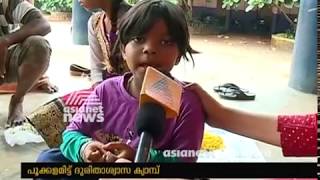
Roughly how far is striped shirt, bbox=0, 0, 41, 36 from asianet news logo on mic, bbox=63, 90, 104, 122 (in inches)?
6.9

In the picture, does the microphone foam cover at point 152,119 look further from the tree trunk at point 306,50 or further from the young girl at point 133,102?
the tree trunk at point 306,50

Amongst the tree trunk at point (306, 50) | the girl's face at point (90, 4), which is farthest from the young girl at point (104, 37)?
the tree trunk at point (306, 50)

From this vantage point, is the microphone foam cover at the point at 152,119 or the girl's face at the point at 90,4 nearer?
the microphone foam cover at the point at 152,119

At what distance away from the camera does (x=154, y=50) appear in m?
0.94

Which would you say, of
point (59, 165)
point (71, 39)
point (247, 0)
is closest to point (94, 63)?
point (71, 39)

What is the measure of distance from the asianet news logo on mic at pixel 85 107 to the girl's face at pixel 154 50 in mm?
93

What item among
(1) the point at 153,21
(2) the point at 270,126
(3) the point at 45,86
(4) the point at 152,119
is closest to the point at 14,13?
(3) the point at 45,86

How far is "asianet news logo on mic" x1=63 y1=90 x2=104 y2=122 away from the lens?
97 centimetres

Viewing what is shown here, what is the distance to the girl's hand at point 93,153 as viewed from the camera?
0.95 m

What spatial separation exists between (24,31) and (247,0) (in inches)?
17.0

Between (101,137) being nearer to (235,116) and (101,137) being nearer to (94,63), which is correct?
(94,63)

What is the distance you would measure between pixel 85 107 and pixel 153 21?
7.9 inches

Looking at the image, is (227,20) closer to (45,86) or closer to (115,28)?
(115,28)

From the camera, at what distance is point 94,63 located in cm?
101
